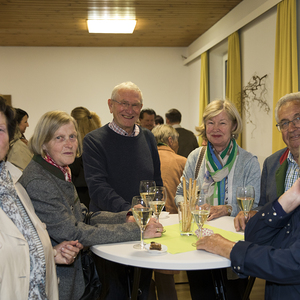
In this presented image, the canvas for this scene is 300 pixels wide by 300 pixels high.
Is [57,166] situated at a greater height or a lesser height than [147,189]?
greater

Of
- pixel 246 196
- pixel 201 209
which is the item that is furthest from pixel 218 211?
pixel 201 209

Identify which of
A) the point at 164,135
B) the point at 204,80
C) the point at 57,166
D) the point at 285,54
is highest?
the point at 204,80

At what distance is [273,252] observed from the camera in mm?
1430

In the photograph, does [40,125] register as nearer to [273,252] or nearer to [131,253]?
[131,253]

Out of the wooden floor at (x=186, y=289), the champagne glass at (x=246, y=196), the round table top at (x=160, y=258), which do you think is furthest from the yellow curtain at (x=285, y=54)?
the round table top at (x=160, y=258)

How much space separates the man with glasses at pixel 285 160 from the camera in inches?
90.7

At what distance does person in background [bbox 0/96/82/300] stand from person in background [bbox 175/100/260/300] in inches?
41.2

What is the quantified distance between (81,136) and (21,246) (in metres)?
2.81

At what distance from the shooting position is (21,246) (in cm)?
150

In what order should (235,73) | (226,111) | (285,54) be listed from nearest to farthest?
(226,111) → (285,54) → (235,73)

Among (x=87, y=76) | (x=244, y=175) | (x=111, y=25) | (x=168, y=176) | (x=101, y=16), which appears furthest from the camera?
(x=87, y=76)

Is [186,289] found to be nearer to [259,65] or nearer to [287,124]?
[287,124]

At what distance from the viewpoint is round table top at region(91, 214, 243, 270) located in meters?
1.55

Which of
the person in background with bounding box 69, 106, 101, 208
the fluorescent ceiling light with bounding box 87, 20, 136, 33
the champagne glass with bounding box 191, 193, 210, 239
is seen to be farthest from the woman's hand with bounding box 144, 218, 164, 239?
the fluorescent ceiling light with bounding box 87, 20, 136, 33
